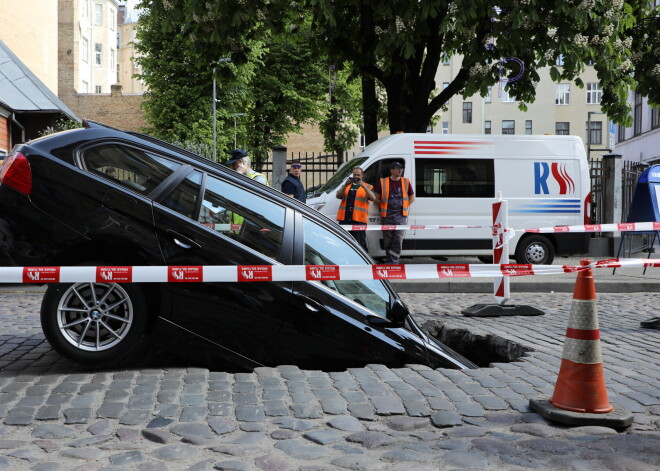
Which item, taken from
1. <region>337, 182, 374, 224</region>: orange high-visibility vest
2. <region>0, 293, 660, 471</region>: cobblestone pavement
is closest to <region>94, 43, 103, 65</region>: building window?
<region>337, 182, 374, 224</region>: orange high-visibility vest

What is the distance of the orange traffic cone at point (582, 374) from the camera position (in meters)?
4.06

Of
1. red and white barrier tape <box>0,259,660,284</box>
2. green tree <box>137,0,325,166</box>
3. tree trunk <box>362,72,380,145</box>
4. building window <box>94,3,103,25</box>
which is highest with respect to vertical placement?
building window <box>94,3,103,25</box>

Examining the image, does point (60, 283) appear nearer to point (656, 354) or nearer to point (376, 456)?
point (376, 456)

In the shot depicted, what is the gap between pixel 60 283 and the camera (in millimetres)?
5000

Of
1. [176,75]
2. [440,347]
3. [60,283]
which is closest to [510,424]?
[440,347]

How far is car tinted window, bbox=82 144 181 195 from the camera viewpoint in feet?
17.1

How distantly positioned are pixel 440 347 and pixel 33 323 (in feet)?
13.0

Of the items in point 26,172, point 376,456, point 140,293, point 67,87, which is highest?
point 67,87

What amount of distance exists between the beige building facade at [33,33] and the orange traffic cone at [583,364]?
42.0 m

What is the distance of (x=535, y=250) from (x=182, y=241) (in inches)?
448

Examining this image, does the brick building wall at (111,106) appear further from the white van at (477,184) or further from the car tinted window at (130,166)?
the car tinted window at (130,166)

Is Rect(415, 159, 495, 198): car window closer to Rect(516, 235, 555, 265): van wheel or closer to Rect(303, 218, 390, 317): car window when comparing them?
Rect(516, 235, 555, 265): van wheel

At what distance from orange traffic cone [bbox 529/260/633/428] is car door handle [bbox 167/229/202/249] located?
7.63 feet

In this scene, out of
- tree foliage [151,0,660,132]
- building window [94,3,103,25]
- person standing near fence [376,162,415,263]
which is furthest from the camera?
building window [94,3,103,25]
